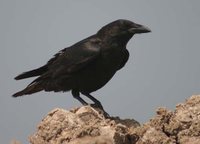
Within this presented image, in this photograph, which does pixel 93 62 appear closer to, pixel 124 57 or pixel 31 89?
pixel 124 57

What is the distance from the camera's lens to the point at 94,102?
10211 mm

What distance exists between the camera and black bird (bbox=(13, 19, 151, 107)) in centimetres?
1021

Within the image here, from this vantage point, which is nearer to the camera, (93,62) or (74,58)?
(93,62)

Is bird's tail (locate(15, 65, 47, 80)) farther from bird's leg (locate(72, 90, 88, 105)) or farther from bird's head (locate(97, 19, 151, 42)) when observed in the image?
bird's head (locate(97, 19, 151, 42))

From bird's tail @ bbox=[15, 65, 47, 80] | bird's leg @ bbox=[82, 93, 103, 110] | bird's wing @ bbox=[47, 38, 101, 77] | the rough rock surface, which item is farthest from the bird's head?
the rough rock surface

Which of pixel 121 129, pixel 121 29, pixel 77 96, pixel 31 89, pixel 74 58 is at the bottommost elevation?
pixel 121 129

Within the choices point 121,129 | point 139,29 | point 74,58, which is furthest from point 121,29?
point 121,129

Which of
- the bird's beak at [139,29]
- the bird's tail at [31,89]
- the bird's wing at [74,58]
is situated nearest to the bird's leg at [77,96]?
the bird's wing at [74,58]

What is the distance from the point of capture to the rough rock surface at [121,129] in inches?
243

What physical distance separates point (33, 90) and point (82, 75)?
1.51 m

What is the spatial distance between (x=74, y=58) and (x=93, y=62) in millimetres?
712

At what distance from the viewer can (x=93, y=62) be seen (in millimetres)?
10328

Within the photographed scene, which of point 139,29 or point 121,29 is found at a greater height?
point 121,29

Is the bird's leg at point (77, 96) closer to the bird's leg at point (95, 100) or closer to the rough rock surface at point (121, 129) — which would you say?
the bird's leg at point (95, 100)
